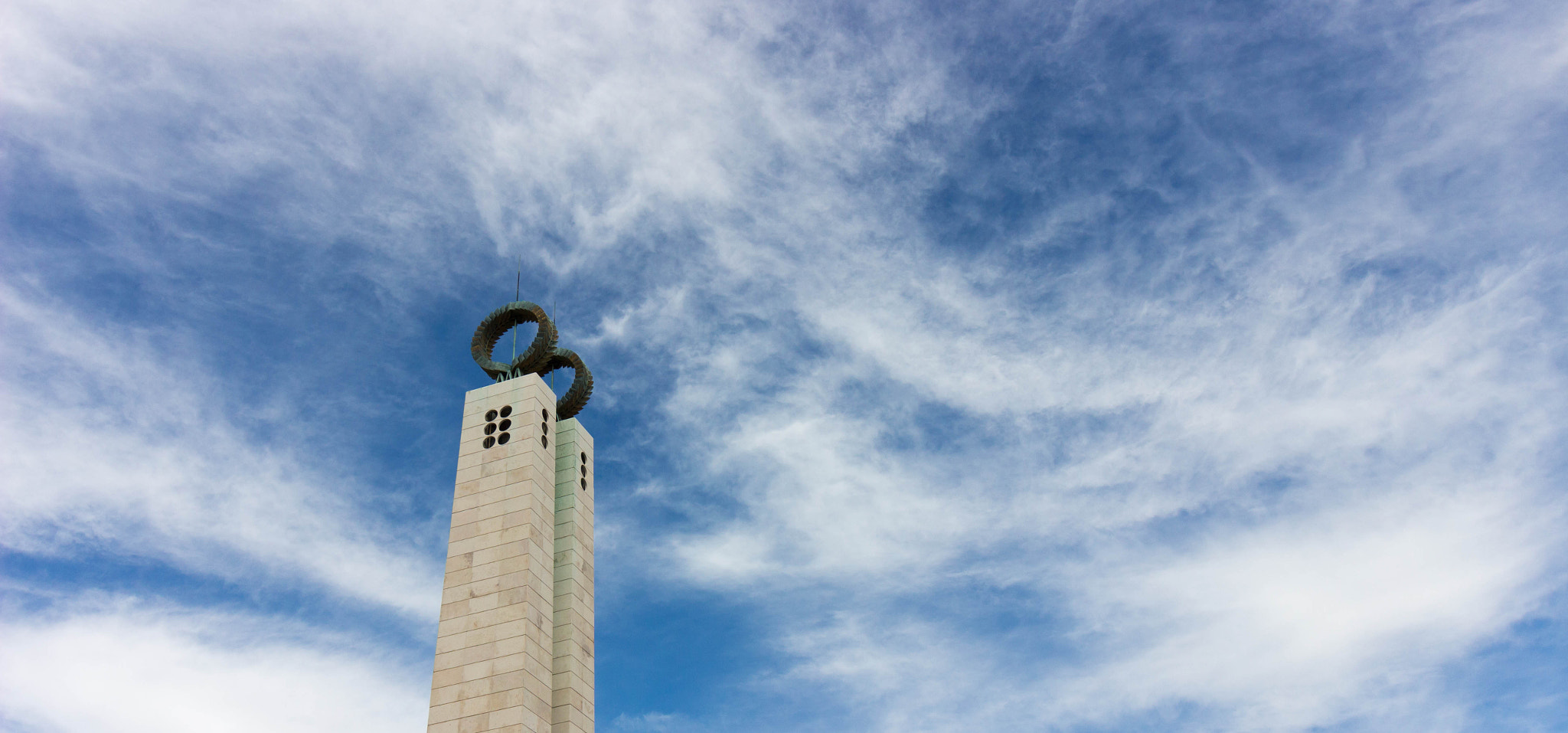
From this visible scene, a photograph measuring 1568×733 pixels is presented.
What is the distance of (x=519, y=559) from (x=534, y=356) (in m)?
18.5

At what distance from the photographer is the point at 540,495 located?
217 feet

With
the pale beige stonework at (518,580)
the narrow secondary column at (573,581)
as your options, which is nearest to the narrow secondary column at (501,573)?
the pale beige stonework at (518,580)

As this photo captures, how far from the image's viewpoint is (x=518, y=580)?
6116 cm

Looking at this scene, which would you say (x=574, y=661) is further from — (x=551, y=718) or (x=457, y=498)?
(x=457, y=498)

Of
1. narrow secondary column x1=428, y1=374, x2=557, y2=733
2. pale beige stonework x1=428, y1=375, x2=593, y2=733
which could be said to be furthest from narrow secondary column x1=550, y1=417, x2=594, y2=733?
narrow secondary column x1=428, y1=374, x2=557, y2=733

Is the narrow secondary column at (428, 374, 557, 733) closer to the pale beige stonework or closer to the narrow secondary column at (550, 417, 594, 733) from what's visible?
the pale beige stonework

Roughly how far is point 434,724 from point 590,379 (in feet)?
92.1

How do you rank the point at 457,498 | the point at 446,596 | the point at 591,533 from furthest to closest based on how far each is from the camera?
the point at 591,533
the point at 457,498
the point at 446,596

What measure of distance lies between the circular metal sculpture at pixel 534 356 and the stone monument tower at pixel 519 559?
0.08m

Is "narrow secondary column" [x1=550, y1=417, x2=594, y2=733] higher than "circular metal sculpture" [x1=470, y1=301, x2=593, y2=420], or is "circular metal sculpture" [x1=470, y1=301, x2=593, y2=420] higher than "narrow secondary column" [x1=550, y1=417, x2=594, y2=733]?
"circular metal sculpture" [x1=470, y1=301, x2=593, y2=420]

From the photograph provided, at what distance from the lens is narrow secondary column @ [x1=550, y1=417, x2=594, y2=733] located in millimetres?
61938

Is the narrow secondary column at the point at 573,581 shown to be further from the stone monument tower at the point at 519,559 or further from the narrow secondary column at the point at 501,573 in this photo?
the narrow secondary column at the point at 501,573

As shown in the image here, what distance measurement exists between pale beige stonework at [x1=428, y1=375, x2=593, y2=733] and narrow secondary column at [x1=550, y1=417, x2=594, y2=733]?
78mm

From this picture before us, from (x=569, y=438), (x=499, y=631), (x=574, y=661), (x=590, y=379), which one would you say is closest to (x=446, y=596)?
(x=499, y=631)
